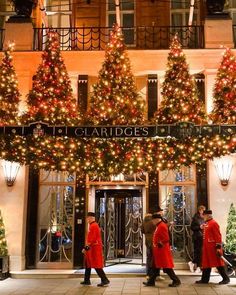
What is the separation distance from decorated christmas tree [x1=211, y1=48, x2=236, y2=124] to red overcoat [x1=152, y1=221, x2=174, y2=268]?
129 inches

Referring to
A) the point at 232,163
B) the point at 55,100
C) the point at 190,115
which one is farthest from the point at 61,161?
the point at 232,163

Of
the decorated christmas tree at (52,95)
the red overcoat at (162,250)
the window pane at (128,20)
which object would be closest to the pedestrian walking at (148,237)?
the red overcoat at (162,250)

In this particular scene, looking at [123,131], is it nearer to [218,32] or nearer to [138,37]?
[218,32]

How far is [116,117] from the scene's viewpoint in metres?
11.2

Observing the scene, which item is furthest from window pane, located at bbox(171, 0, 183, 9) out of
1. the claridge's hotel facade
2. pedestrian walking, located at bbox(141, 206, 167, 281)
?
pedestrian walking, located at bbox(141, 206, 167, 281)

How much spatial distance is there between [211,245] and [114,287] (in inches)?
96.2

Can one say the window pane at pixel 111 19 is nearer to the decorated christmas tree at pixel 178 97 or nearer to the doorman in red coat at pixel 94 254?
the decorated christmas tree at pixel 178 97

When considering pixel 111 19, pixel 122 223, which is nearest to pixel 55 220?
pixel 122 223

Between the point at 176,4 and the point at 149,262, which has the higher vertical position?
the point at 176,4

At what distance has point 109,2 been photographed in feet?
50.2

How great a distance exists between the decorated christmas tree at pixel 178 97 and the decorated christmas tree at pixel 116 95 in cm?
64

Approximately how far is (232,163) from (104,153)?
3773mm

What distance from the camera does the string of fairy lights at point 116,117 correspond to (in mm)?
11234

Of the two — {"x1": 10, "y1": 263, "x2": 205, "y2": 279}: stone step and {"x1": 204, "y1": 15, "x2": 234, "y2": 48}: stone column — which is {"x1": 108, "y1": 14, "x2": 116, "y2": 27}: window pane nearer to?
{"x1": 204, "y1": 15, "x2": 234, "y2": 48}: stone column
